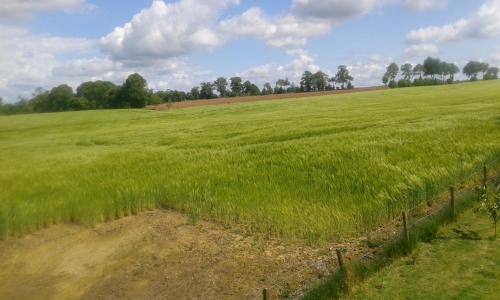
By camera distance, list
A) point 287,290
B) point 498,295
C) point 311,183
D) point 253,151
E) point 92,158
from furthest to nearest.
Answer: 1. point 92,158
2. point 253,151
3. point 311,183
4. point 287,290
5. point 498,295

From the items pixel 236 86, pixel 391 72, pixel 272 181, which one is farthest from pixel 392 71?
pixel 272 181

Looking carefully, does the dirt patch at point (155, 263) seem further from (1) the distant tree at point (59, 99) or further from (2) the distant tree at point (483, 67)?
(2) the distant tree at point (483, 67)

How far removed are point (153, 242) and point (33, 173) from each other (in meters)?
8.28

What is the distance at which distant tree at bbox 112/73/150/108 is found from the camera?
10306cm

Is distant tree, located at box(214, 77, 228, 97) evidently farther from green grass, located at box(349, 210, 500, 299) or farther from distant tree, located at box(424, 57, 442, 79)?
green grass, located at box(349, 210, 500, 299)

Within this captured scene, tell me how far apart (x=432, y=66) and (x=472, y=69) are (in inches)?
510

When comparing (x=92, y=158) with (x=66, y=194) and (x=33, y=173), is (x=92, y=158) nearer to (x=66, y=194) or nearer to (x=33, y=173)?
(x=33, y=173)

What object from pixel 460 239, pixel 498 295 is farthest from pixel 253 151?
pixel 498 295

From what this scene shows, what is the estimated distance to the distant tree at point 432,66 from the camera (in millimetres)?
133125

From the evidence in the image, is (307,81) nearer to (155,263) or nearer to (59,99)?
(59,99)

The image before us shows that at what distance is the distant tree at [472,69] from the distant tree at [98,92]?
95266 millimetres

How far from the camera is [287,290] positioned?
24.9 ft

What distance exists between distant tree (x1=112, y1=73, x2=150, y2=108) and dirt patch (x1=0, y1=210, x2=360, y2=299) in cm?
9391

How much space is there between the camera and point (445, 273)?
24.0 feet
